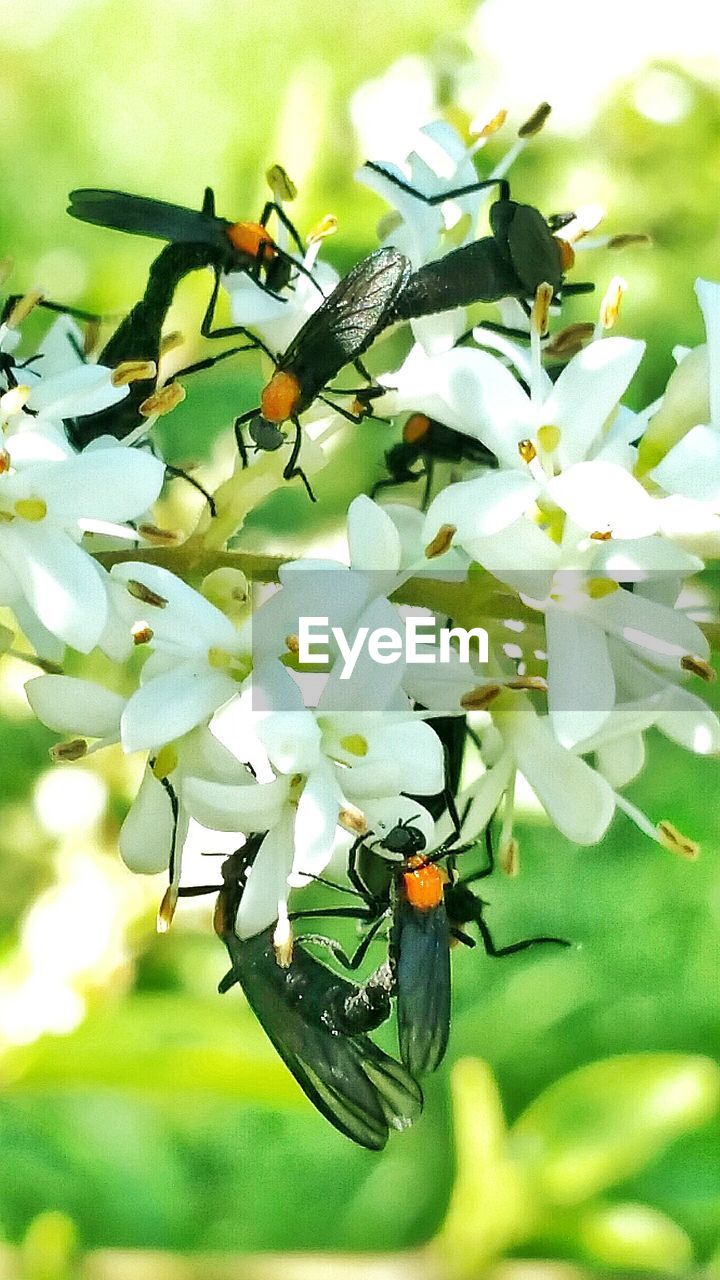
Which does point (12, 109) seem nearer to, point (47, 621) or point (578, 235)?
point (578, 235)

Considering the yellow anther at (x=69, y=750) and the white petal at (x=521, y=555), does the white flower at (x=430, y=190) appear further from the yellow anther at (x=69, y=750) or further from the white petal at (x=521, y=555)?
the yellow anther at (x=69, y=750)

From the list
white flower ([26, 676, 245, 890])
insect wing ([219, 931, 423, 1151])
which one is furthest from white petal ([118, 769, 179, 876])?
insect wing ([219, 931, 423, 1151])

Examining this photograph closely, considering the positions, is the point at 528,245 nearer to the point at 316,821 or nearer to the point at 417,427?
the point at 417,427

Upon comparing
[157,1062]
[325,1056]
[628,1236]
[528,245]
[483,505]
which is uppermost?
[528,245]

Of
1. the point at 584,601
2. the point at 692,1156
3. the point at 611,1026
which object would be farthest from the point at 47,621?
the point at 692,1156

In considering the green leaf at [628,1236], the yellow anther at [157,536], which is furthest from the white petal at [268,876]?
the green leaf at [628,1236]

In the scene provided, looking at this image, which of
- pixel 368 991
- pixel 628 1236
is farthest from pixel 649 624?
pixel 628 1236
